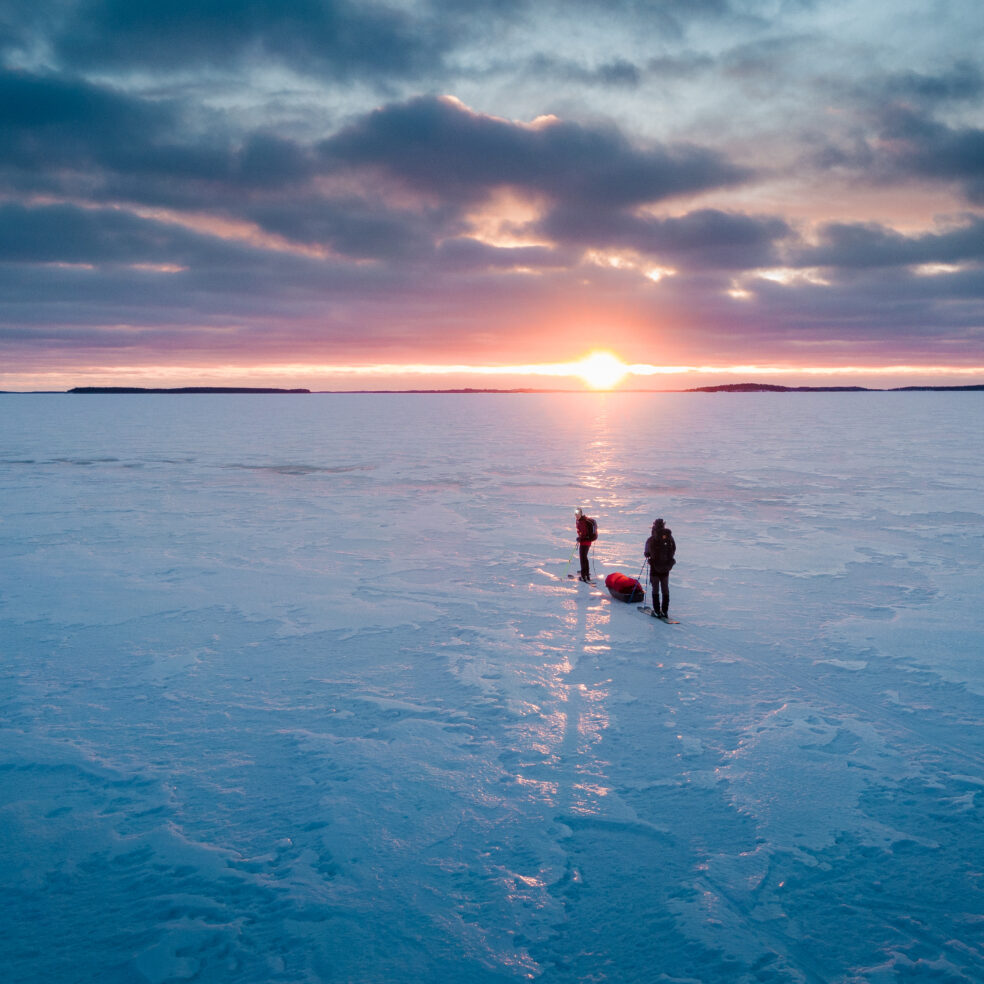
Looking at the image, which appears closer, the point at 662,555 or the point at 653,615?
the point at 662,555

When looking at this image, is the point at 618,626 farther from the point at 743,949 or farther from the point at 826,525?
the point at 826,525

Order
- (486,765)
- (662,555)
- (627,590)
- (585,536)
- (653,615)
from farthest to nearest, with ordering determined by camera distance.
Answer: (585,536), (627,590), (653,615), (662,555), (486,765)

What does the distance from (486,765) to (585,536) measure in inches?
242

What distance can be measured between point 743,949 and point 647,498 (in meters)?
16.8

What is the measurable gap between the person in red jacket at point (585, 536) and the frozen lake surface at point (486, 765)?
0.34m

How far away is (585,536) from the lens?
1175cm

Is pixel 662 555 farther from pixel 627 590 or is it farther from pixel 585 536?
pixel 585 536

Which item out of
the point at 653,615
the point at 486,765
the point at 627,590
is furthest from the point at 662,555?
the point at 486,765

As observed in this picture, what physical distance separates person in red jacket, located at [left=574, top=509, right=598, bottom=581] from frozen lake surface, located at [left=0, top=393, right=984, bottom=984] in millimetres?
336

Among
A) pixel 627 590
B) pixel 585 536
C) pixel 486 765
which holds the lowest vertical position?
pixel 486 765

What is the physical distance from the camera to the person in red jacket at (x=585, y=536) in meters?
11.7

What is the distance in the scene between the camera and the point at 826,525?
16.4m

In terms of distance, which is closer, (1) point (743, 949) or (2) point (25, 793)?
(1) point (743, 949)

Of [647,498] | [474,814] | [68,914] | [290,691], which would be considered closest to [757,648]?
[474,814]
